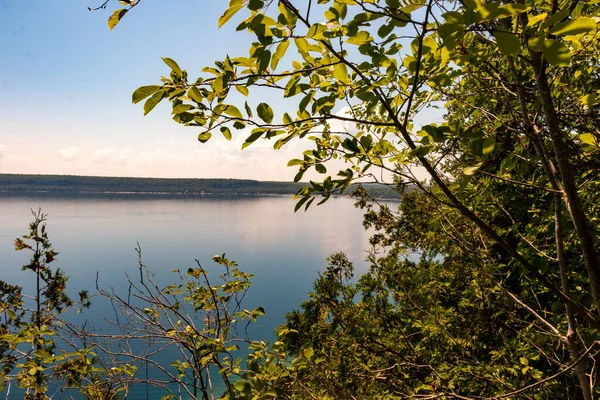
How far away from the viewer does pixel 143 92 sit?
4.02 ft

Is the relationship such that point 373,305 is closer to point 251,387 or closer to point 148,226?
point 251,387

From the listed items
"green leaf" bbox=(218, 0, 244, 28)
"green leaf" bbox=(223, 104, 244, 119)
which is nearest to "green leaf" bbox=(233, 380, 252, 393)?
"green leaf" bbox=(223, 104, 244, 119)

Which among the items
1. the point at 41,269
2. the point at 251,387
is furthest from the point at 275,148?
the point at 41,269

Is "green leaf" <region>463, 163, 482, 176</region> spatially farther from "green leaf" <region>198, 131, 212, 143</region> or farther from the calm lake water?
the calm lake water

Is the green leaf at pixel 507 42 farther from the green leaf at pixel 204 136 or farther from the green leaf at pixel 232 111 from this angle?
the green leaf at pixel 204 136

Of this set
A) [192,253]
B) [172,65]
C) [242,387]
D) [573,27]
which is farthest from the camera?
[192,253]

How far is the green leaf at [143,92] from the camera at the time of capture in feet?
3.96

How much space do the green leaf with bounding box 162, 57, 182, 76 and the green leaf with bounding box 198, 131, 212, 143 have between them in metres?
0.27

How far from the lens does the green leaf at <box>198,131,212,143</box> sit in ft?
4.96

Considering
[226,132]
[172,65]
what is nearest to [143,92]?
[172,65]

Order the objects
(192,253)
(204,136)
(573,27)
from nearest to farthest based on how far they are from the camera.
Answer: (573,27)
(204,136)
(192,253)

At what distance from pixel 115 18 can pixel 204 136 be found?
512 millimetres

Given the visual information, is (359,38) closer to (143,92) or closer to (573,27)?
(573,27)

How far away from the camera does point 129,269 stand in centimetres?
3900
